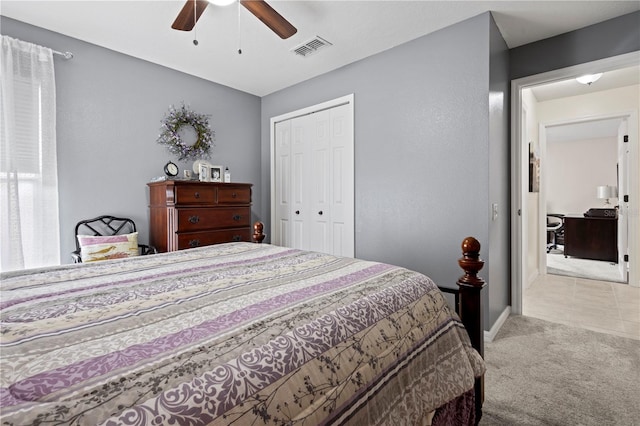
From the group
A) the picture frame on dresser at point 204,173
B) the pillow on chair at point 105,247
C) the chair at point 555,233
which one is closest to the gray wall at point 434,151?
the picture frame on dresser at point 204,173

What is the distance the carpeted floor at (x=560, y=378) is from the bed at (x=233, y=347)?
47 centimetres

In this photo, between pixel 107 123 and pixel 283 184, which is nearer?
pixel 107 123

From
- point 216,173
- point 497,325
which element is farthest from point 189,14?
point 497,325

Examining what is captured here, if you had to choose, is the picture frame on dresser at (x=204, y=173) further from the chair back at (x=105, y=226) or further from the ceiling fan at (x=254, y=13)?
the ceiling fan at (x=254, y=13)

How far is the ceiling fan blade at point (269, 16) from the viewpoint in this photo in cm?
192

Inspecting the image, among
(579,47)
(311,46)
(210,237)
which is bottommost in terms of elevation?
(210,237)

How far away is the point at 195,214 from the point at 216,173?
2.63 ft

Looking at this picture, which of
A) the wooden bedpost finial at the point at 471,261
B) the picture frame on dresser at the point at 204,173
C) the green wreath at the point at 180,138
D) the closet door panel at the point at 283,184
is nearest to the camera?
the wooden bedpost finial at the point at 471,261

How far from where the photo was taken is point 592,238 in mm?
5660

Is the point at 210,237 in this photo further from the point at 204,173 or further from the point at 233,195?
the point at 204,173

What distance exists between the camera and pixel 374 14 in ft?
8.35

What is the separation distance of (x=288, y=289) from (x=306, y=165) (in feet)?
9.76

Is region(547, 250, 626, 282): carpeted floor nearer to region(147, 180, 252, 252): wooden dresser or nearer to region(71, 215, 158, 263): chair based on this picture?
region(147, 180, 252, 252): wooden dresser

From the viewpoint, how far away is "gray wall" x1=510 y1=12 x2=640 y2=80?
8.46ft
